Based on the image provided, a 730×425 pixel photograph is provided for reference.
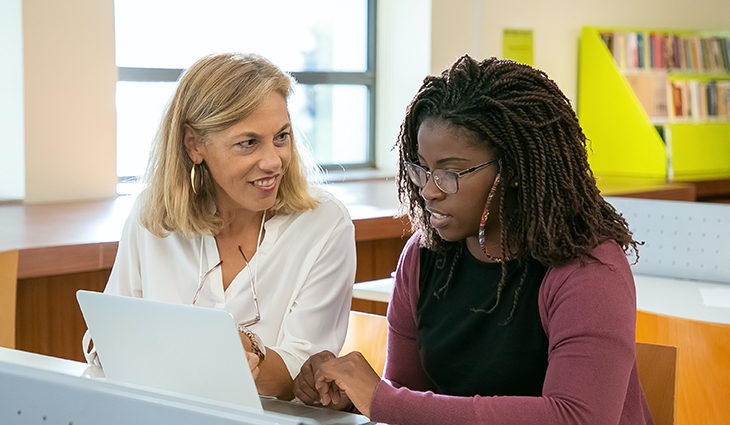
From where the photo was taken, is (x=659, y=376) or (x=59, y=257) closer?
(x=659, y=376)

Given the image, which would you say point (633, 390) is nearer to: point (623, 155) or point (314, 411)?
point (314, 411)

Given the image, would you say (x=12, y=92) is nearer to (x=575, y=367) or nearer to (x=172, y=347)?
(x=172, y=347)

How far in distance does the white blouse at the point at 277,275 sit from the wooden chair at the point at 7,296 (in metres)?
0.44

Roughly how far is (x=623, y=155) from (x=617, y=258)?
13.5 ft

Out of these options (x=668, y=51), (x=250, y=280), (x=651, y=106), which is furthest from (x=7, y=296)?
(x=668, y=51)

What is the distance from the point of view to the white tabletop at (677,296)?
7.01ft

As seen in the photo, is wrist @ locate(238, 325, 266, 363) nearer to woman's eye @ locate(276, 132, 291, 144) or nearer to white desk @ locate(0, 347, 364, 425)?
woman's eye @ locate(276, 132, 291, 144)

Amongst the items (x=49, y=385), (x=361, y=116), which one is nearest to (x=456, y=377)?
(x=49, y=385)

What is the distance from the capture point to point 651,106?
527cm

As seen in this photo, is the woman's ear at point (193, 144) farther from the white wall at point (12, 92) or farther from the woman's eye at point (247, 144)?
the white wall at point (12, 92)

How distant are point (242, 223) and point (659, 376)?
80 centimetres

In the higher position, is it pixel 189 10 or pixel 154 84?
pixel 189 10

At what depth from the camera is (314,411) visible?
1.23 m

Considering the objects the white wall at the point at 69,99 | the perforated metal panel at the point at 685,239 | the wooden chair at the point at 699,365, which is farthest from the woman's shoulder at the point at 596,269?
the white wall at the point at 69,99
